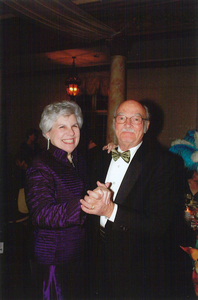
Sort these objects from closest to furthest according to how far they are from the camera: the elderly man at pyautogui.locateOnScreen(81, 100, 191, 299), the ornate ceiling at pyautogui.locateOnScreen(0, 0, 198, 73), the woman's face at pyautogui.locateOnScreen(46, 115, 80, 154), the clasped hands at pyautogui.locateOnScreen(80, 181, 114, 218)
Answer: the clasped hands at pyautogui.locateOnScreen(80, 181, 114, 218) → the elderly man at pyautogui.locateOnScreen(81, 100, 191, 299) → the woman's face at pyautogui.locateOnScreen(46, 115, 80, 154) → the ornate ceiling at pyautogui.locateOnScreen(0, 0, 198, 73)

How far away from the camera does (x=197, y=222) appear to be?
2.38 metres

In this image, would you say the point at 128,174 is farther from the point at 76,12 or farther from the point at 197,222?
the point at 76,12

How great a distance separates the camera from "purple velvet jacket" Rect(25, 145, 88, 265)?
140 centimetres

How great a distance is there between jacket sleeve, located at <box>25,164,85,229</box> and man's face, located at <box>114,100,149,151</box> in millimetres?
608

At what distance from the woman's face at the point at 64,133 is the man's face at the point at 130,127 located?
0.37 metres

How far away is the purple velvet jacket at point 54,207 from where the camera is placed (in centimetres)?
140

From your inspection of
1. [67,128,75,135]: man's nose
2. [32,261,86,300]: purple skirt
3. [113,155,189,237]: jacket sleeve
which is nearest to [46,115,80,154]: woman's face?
[67,128,75,135]: man's nose

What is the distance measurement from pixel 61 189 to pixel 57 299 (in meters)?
0.75

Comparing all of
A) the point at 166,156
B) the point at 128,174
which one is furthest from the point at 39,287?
the point at 166,156

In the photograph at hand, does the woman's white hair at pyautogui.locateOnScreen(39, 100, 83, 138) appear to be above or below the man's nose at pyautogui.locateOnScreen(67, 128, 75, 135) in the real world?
above

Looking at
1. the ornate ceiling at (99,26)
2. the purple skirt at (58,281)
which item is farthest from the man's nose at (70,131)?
the ornate ceiling at (99,26)

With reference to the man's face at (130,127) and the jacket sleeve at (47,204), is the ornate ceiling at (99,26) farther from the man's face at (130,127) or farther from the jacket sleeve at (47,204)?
the jacket sleeve at (47,204)

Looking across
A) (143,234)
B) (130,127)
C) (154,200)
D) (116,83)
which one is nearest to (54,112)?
(130,127)

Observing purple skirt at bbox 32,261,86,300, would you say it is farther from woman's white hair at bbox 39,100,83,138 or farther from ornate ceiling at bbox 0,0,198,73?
ornate ceiling at bbox 0,0,198,73
